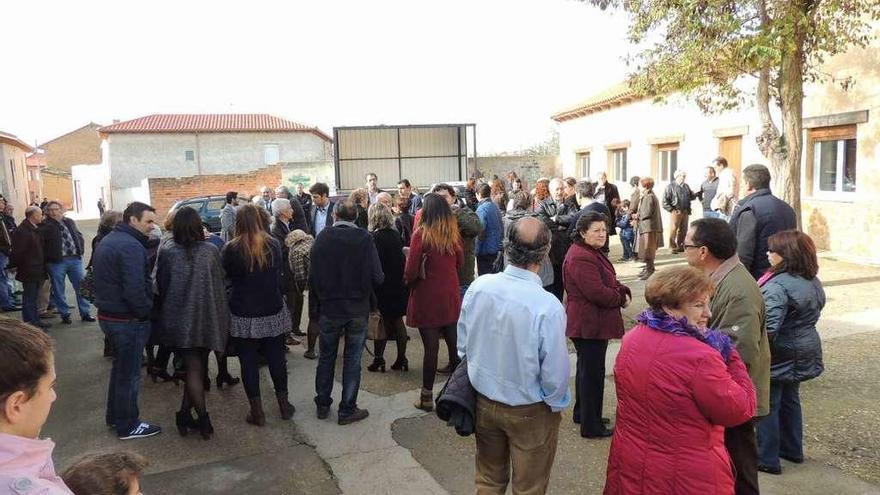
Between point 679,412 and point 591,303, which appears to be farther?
point 591,303

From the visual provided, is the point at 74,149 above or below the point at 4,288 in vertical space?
above

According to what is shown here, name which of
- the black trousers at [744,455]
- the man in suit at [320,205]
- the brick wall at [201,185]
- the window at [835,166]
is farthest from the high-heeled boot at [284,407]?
the brick wall at [201,185]

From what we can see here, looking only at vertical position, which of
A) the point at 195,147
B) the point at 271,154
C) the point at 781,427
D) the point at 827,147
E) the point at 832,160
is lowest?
the point at 781,427

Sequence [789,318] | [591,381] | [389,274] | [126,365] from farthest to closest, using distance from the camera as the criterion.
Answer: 1. [389,274]
2. [126,365]
3. [591,381]
4. [789,318]

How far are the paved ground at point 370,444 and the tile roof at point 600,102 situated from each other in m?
12.4

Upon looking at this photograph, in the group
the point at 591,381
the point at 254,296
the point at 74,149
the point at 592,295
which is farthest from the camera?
the point at 74,149

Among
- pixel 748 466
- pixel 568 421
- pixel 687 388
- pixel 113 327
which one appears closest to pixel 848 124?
pixel 568 421

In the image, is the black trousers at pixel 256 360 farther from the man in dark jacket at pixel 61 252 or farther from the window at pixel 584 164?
the window at pixel 584 164

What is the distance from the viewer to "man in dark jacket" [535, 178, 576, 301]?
6641mm

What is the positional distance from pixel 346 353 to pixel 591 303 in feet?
6.40

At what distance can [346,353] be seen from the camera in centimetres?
482

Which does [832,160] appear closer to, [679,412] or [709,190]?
[709,190]

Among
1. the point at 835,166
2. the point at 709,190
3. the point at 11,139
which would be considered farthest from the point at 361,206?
the point at 11,139

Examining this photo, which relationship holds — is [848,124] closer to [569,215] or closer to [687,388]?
[569,215]
